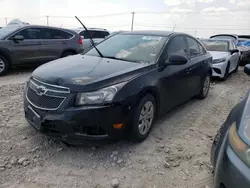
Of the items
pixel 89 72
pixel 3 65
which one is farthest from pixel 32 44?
pixel 89 72

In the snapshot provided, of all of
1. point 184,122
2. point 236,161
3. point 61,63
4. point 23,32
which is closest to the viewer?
point 236,161

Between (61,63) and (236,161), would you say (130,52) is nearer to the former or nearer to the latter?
(61,63)

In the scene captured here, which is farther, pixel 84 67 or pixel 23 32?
pixel 23 32

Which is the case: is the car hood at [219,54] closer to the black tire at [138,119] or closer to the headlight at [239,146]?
the black tire at [138,119]

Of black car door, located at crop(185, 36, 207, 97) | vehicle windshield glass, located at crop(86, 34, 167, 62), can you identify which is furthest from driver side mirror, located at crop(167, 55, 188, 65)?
black car door, located at crop(185, 36, 207, 97)

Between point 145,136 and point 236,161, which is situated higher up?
point 236,161

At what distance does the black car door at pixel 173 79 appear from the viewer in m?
3.93

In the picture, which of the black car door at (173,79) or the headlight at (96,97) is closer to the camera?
the headlight at (96,97)

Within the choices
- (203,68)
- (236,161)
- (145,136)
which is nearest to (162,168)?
(145,136)

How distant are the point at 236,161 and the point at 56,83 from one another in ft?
7.06

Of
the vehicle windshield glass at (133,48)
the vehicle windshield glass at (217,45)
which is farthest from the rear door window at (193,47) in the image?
the vehicle windshield glass at (217,45)

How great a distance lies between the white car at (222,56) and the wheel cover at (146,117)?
5.08 meters

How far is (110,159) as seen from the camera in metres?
3.18

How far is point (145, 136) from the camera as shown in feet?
11.9
